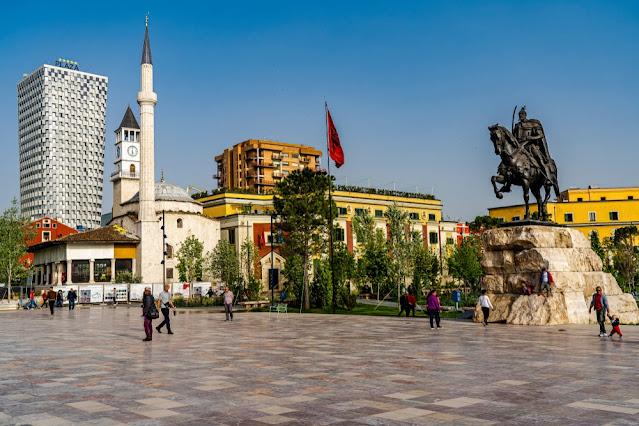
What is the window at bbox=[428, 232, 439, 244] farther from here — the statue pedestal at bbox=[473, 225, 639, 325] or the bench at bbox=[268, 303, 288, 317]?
the statue pedestal at bbox=[473, 225, 639, 325]

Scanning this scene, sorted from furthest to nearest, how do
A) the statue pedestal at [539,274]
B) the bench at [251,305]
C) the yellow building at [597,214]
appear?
the yellow building at [597,214] → the bench at [251,305] → the statue pedestal at [539,274]

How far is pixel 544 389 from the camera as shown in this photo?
30.1ft

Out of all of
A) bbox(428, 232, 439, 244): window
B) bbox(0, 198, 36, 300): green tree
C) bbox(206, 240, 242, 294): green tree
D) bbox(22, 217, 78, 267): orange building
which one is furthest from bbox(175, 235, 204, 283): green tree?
bbox(22, 217, 78, 267): orange building

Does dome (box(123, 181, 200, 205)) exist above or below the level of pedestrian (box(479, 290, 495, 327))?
above

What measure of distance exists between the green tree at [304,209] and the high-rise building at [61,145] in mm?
125385

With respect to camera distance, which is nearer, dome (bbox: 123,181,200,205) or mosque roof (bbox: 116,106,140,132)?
dome (bbox: 123,181,200,205)

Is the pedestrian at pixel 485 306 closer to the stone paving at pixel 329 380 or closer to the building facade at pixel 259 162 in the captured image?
the stone paving at pixel 329 380

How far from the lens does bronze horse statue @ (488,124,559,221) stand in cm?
2280

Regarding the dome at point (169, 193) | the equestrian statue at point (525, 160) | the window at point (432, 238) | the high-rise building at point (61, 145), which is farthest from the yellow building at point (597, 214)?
the high-rise building at point (61, 145)

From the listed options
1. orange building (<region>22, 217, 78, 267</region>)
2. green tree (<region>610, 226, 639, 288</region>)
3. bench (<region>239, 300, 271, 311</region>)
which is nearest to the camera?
bench (<region>239, 300, 271, 311</region>)

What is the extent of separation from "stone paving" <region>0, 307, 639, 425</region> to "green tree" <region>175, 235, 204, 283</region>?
130 feet

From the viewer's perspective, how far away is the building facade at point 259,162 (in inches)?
4368

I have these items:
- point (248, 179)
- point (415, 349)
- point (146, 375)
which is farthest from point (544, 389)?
point (248, 179)

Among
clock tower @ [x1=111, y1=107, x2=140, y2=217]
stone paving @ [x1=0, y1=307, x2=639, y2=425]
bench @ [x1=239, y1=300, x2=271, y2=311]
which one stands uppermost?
clock tower @ [x1=111, y1=107, x2=140, y2=217]
